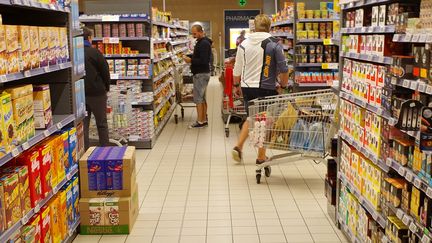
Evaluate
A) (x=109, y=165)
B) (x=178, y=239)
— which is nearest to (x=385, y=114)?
(x=178, y=239)

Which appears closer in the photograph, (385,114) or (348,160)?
(385,114)

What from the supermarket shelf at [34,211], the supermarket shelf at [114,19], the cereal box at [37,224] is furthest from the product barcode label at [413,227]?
the supermarket shelf at [114,19]

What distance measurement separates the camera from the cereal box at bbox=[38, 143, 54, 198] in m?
3.68

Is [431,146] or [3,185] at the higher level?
[431,146]

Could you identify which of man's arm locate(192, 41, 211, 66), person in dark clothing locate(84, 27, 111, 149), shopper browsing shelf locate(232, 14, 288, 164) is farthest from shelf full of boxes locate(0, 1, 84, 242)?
man's arm locate(192, 41, 211, 66)

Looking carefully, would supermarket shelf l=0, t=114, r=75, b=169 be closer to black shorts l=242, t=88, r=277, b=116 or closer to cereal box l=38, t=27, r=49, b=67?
cereal box l=38, t=27, r=49, b=67

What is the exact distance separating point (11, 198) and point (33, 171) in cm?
40

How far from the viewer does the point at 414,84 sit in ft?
9.61

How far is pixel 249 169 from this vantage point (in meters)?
7.03

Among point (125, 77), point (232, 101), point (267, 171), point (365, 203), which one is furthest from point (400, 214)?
point (232, 101)

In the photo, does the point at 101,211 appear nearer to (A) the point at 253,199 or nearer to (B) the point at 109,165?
(B) the point at 109,165

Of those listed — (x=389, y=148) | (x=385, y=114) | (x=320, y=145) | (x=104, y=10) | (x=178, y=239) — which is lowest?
(x=178, y=239)

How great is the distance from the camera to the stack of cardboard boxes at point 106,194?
4.67 metres

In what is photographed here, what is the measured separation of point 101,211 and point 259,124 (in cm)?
214
